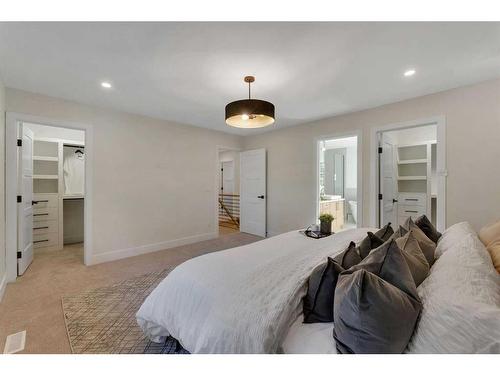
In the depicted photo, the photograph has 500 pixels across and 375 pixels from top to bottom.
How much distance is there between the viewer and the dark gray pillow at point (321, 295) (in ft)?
3.42

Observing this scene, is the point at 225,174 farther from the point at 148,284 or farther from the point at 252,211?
the point at 148,284

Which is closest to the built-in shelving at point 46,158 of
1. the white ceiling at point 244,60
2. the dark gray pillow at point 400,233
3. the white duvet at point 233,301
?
the white ceiling at point 244,60

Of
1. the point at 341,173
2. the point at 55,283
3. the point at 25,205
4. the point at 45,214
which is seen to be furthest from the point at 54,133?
the point at 341,173

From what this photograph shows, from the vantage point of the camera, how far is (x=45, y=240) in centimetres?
387

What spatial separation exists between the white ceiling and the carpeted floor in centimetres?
234

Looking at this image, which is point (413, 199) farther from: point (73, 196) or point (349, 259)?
point (73, 196)

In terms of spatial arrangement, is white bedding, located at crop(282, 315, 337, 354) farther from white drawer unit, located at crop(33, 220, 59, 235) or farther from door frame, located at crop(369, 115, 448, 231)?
white drawer unit, located at crop(33, 220, 59, 235)

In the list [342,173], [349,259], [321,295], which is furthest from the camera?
[342,173]

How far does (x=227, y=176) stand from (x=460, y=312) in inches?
293

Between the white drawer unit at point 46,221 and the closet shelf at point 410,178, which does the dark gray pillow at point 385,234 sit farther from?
the white drawer unit at point 46,221

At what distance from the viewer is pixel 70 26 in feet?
5.37

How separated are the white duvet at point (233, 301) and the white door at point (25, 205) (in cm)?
255

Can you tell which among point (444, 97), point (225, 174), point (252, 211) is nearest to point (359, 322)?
point (444, 97)

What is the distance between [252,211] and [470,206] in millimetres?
3654
